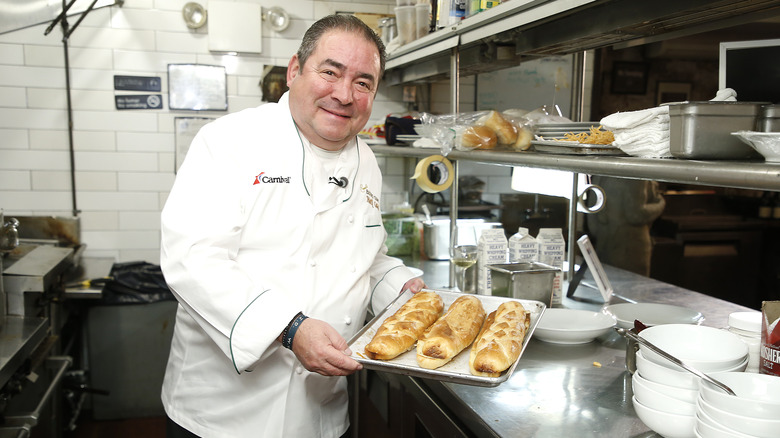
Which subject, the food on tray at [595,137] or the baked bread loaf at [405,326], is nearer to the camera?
the baked bread loaf at [405,326]

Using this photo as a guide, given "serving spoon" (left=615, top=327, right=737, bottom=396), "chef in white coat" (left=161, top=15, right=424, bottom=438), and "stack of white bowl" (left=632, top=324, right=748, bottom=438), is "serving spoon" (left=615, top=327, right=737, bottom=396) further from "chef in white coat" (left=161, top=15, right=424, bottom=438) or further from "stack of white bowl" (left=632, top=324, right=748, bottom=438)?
"chef in white coat" (left=161, top=15, right=424, bottom=438)

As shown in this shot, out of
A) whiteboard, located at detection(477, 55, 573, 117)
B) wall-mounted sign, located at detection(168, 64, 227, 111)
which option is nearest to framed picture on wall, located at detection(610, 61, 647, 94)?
whiteboard, located at detection(477, 55, 573, 117)

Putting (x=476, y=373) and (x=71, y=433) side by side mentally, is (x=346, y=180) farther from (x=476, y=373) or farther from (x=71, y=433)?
(x=71, y=433)

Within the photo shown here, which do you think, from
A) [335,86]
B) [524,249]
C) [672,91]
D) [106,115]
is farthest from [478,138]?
[672,91]

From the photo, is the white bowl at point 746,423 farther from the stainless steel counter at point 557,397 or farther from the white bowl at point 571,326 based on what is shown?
the white bowl at point 571,326

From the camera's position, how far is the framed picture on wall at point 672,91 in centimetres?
574

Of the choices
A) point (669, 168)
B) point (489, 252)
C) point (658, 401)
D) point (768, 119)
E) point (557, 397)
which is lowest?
point (557, 397)

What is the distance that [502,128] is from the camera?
234 cm

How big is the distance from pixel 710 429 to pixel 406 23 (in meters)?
2.67

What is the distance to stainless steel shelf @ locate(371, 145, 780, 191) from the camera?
1113mm

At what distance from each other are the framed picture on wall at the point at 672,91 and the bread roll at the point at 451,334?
462 centimetres

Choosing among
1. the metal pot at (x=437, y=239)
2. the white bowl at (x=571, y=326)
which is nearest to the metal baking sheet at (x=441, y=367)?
the white bowl at (x=571, y=326)

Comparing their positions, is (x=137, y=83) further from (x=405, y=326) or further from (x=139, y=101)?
(x=405, y=326)

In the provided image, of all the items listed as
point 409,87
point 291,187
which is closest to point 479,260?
point 291,187
